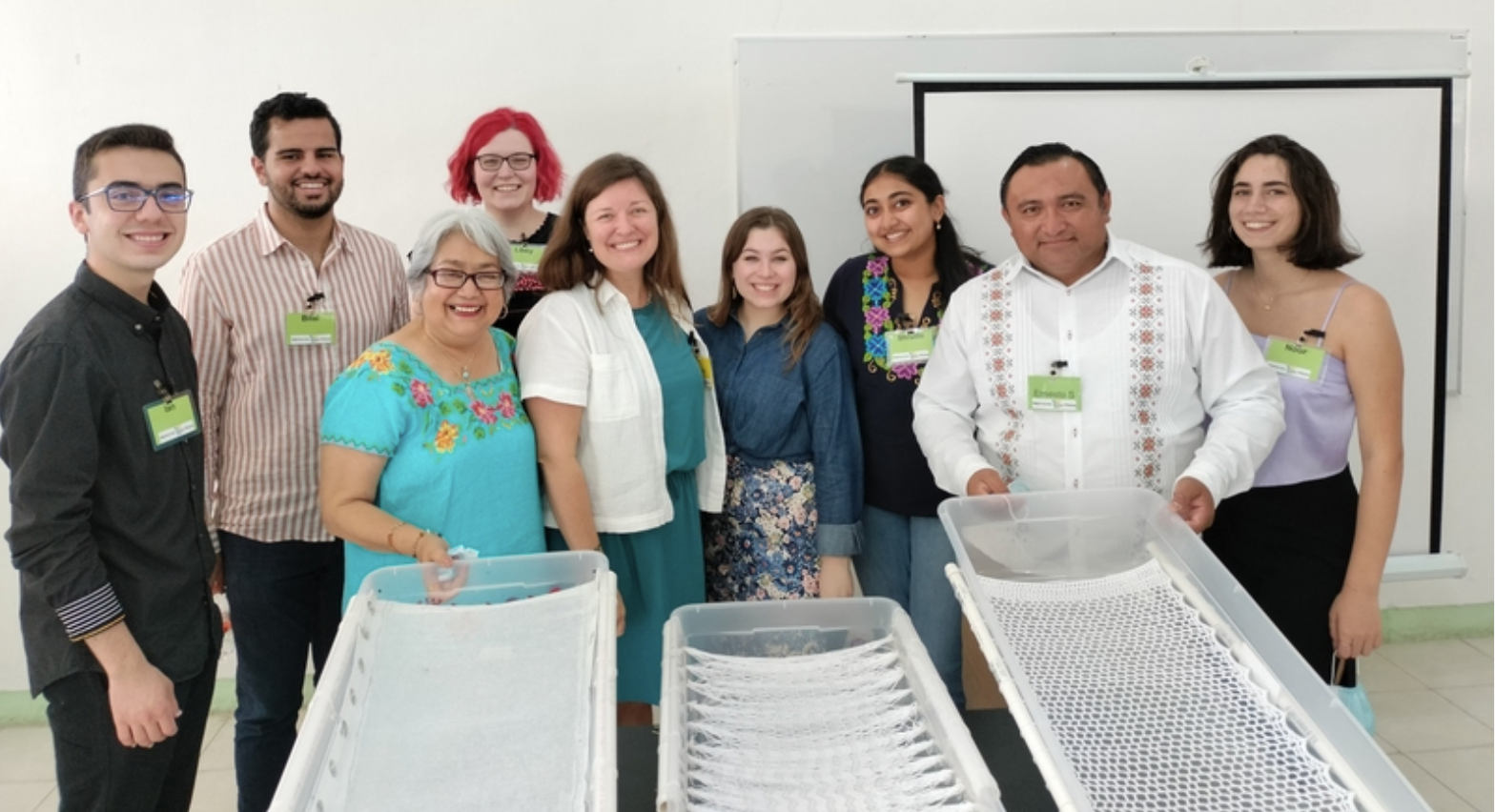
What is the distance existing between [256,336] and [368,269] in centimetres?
29

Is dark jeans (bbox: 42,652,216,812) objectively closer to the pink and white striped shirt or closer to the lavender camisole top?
the pink and white striped shirt

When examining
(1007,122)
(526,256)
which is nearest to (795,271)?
(526,256)

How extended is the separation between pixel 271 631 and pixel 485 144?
131cm

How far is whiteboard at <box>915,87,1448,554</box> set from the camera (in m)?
3.21

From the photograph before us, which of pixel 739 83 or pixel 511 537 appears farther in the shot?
pixel 739 83

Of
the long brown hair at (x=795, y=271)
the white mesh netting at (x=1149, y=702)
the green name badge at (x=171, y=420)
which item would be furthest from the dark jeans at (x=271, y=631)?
the white mesh netting at (x=1149, y=702)

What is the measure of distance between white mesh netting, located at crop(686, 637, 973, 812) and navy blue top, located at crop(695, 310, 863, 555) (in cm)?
73

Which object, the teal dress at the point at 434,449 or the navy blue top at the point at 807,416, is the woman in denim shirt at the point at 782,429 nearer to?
the navy blue top at the point at 807,416

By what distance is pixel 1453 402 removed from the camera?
3523 millimetres

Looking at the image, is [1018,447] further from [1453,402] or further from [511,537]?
[1453,402]

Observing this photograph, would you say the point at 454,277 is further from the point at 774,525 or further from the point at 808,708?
the point at 808,708

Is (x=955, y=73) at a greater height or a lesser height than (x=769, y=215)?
greater

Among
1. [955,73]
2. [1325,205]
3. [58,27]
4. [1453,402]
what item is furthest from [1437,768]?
[58,27]

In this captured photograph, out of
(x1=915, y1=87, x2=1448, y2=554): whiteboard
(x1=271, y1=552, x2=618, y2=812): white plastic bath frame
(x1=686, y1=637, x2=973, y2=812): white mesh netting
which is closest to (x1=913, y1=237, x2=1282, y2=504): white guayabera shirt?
(x1=686, y1=637, x2=973, y2=812): white mesh netting
